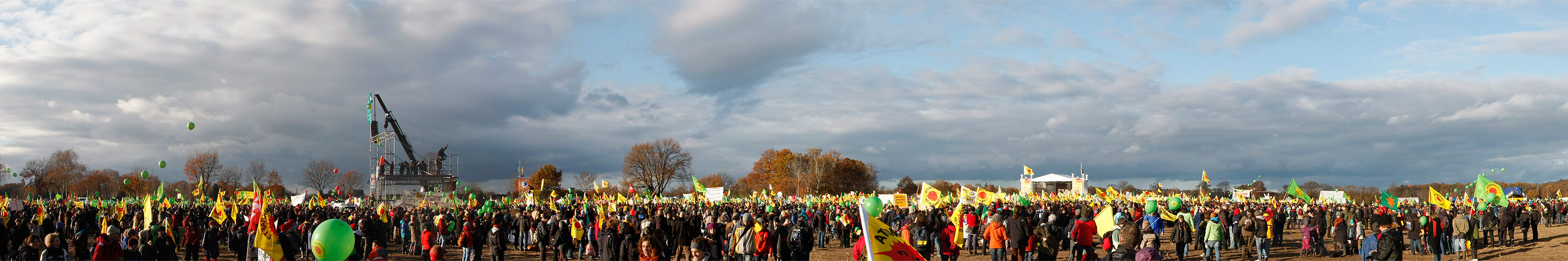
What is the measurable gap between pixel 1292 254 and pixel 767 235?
12998 mm

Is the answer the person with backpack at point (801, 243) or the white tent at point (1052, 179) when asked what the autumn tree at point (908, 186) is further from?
the person with backpack at point (801, 243)

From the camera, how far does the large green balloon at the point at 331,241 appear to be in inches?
278

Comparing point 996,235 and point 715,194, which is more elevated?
point 715,194

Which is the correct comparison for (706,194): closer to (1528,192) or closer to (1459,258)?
(1459,258)

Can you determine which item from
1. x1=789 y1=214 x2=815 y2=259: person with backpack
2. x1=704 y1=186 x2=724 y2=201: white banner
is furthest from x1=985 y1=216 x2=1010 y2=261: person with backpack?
x1=704 y1=186 x2=724 y2=201: white banner

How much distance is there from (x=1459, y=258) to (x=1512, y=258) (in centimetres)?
267

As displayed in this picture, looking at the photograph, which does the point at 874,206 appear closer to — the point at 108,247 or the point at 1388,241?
the point at 1388,241

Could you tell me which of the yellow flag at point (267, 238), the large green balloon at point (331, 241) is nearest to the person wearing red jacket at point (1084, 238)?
the large green balloon at point (331, 241)

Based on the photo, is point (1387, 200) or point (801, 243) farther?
point (1387, 200)

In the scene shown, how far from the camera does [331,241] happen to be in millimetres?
7117

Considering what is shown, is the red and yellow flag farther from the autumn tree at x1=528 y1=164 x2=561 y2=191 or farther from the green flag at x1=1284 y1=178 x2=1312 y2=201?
the autumn tree at x1=528 y1=164 x2=561 y2=191

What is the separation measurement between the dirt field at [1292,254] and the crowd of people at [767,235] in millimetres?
173

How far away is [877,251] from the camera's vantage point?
7.61 metres

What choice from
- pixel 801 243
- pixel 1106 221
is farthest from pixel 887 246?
pixel 801 243
